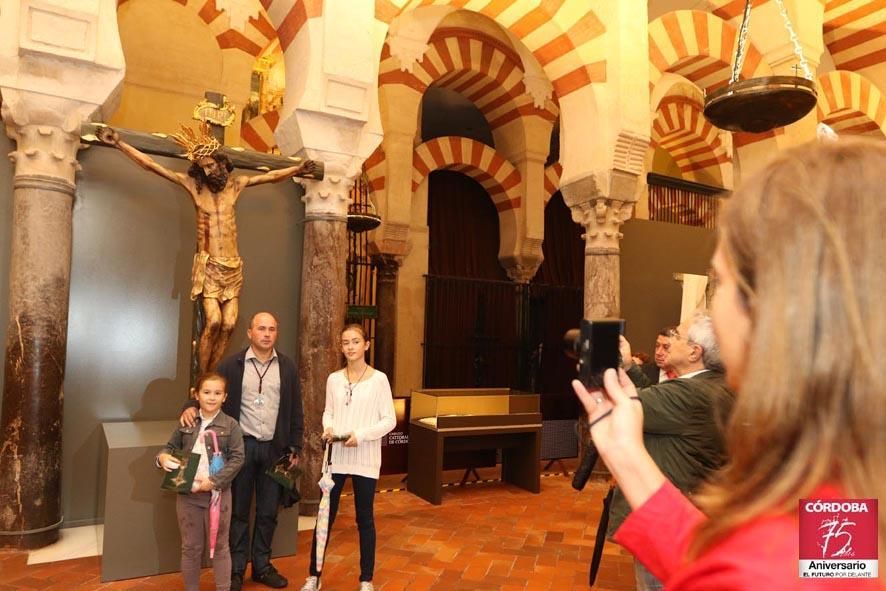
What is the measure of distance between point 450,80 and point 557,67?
3.77 m

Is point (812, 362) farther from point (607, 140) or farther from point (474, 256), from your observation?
point (474, 256)

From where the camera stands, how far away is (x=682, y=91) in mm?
11422

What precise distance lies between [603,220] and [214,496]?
520cm

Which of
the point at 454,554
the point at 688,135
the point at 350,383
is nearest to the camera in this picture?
the point at 350,383

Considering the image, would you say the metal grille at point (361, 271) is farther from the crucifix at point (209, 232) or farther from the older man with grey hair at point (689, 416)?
the older man with grey hair at point (689, 416)

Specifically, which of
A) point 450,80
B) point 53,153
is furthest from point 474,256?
point 53,153

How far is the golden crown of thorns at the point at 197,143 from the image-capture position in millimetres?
4215

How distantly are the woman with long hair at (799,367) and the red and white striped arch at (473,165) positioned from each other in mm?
9572

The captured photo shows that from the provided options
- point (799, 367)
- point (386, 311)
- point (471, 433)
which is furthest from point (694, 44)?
point (799, 367)

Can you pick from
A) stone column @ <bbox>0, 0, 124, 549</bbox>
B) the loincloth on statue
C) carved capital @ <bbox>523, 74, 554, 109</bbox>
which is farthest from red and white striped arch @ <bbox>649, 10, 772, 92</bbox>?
stone column @ <bbox>0, 0, 124, 549</bbox>

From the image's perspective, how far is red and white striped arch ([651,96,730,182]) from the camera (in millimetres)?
11625

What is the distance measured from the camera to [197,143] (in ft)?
14.0

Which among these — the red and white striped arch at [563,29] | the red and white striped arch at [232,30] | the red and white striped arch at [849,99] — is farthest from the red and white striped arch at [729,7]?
the red and white striped arch at [232,30]

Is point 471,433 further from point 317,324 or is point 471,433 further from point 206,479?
point 206,479
